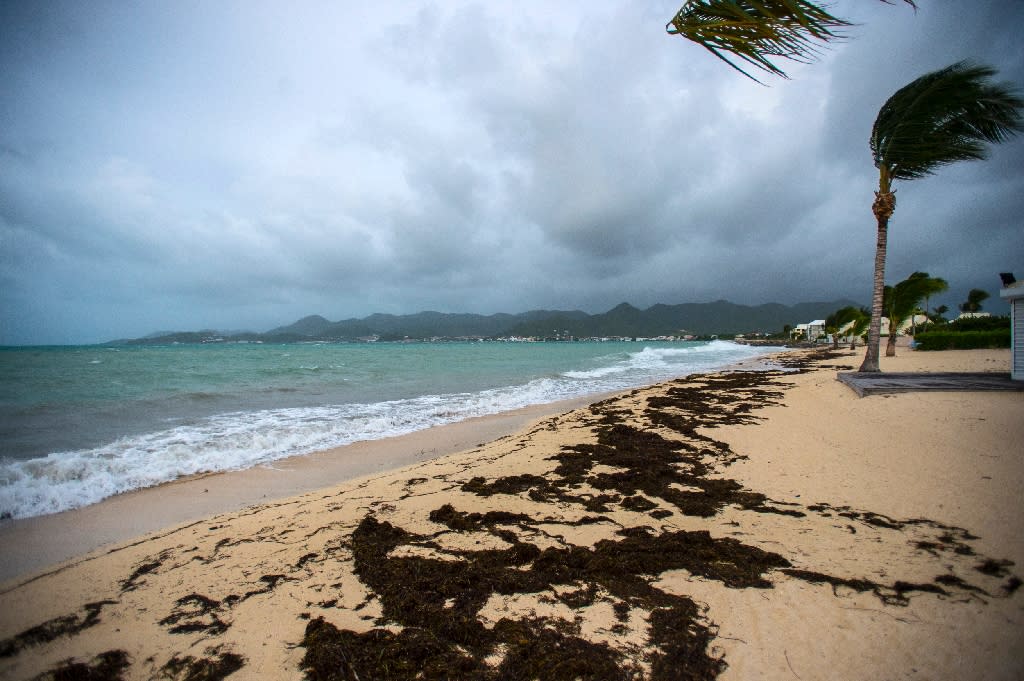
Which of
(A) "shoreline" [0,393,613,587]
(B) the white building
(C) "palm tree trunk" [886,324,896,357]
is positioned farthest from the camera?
(C) "palm tree trunk" [886,324,896,357]

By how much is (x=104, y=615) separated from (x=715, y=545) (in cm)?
509

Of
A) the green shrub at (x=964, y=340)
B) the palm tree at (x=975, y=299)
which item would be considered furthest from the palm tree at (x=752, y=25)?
the palm tree at (x=975, y=299)

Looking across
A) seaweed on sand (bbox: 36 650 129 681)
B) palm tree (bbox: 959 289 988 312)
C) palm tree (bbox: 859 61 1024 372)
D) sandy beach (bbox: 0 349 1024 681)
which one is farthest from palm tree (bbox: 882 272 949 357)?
palm tree (bbox: 959 289 988 312)

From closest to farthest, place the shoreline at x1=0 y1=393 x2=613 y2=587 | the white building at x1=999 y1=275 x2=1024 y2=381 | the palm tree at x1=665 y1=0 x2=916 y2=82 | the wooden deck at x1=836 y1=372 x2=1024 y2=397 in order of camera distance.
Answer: the palm tree at x1=665 y1=0 x2=916 y2=82, the shoreline at x1=0 y1=393 x2=613 y2=587, the wooden deck at x1=836 y1=372 x2=1024 y2=397, the white building at x1=999 y1=275 x2=1024 y2=381

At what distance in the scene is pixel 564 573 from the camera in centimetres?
334

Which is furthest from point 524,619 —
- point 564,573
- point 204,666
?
point 204,666

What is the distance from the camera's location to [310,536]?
438 cm

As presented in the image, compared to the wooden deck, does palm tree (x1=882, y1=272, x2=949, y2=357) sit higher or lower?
higher

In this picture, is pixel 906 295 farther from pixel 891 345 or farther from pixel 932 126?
pixel 932 126

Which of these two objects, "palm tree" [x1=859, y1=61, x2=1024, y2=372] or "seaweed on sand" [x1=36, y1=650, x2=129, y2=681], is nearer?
"seaweed on sand" [x1=36, y1=650, x2=129, y2=681]

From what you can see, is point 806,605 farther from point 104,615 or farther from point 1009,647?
point 104,615

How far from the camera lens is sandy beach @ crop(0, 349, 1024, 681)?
2498 millimetres

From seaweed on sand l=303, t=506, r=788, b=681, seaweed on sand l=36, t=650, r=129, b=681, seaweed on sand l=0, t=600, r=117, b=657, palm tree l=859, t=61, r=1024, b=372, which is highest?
palm tree l=859, t=61, r=1024, b=372

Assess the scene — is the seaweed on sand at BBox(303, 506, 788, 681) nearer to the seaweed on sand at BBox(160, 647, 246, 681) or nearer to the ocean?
the seaweed on sand at BBox(160, 647, 246, 681)
